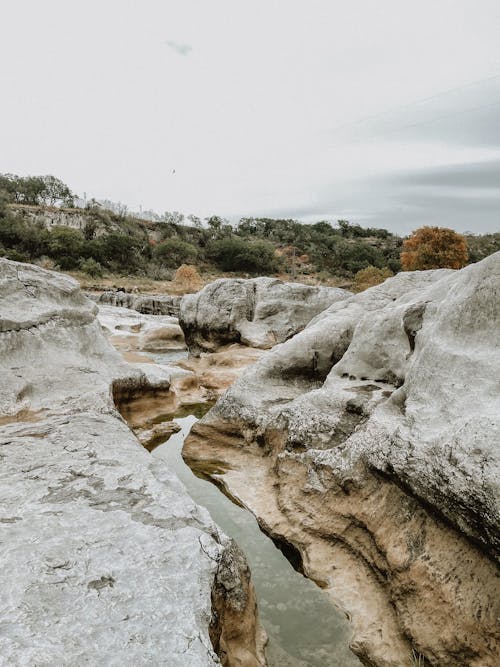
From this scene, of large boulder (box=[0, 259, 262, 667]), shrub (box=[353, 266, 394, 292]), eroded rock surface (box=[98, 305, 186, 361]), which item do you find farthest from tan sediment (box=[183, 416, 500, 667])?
shrub (box=[353, 266, 394, 292])

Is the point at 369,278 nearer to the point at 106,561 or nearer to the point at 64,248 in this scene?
the point at 64,248

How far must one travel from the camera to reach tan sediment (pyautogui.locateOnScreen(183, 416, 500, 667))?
3672 millimetres

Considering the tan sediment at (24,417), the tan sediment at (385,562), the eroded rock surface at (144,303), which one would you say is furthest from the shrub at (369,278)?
the tan sediment at (24,417)

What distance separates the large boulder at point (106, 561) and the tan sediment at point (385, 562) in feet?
4.06

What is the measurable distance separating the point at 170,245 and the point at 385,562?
5211 centimetres

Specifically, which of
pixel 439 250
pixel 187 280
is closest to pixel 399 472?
pixel 439 250

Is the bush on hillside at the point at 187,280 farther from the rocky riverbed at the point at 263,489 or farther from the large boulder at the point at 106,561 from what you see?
the large boulder at the point at 106,561

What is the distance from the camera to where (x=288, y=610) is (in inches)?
174

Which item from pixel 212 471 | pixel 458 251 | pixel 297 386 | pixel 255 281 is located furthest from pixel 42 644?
pixel 458 251

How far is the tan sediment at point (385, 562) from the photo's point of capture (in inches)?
145

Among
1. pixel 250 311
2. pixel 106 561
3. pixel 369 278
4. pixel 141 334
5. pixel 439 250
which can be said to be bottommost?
pixel 141 334

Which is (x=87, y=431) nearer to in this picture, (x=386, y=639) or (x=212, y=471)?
(x=212, y=471)

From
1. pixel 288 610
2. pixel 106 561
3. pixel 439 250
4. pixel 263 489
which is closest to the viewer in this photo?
pixel 106 561

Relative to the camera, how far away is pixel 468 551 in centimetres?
391
